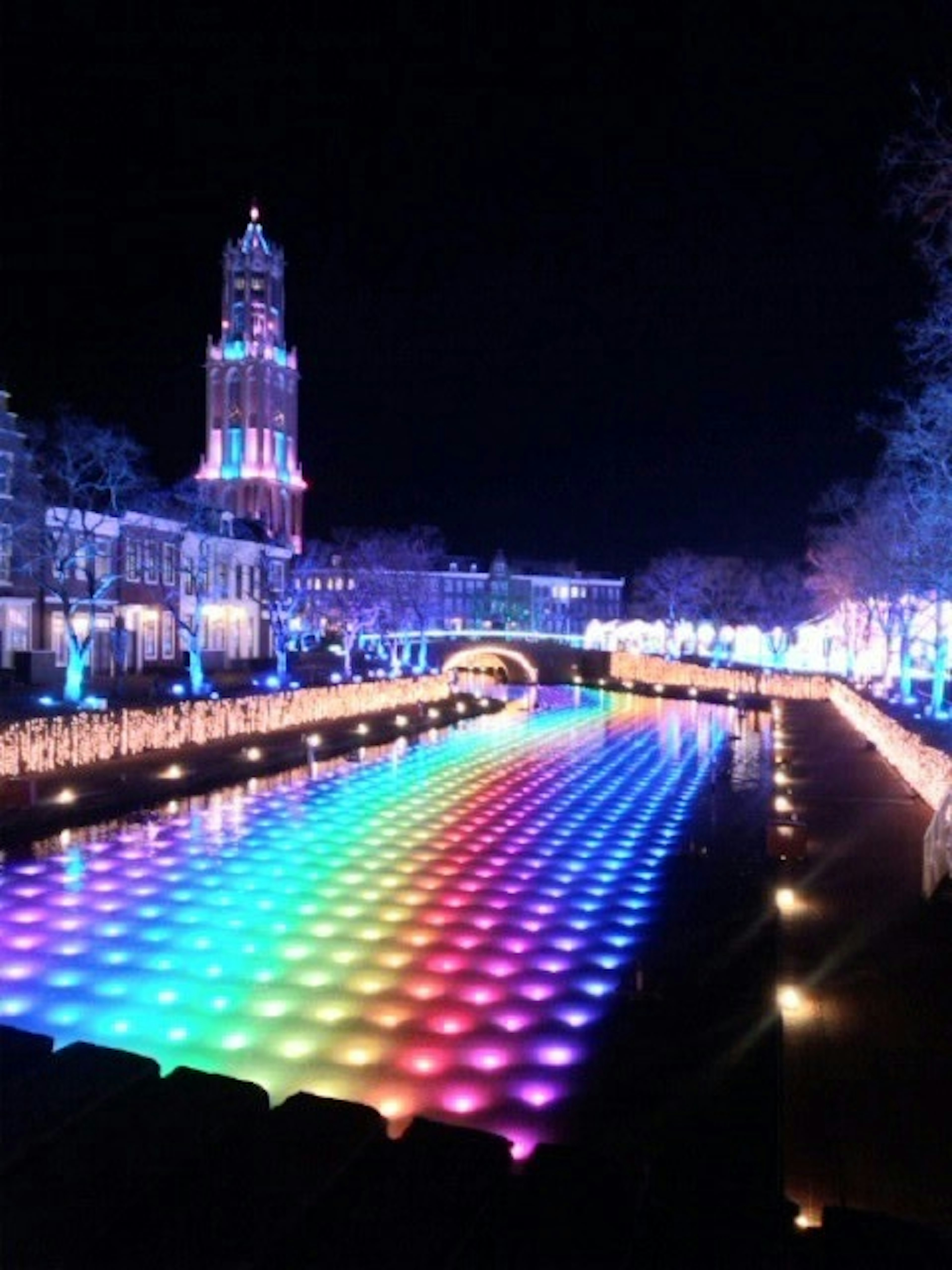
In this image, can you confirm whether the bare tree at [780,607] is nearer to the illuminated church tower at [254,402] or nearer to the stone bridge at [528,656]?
the stone bridge at [528,656]

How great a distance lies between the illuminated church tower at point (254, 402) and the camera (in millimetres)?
93688

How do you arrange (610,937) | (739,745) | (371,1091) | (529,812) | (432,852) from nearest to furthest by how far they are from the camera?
(371,1091), (610,937), (432,852), (529,812), (739,745)

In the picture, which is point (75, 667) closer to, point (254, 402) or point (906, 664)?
point (906, 664)

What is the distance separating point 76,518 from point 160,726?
67.0 feet

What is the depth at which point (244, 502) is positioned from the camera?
9362cm

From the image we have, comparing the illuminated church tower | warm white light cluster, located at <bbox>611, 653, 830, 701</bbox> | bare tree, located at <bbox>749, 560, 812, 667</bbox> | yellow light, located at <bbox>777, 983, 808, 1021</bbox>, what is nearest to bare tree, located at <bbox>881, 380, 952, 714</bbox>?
yellow light, located at <bbox>777, 983, 808, 1021</bbox>

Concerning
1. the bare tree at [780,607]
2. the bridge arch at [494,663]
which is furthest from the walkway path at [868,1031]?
the bare tree at [780,607]

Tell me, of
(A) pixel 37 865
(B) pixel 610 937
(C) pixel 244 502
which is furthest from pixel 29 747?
(C) pixel 244 502

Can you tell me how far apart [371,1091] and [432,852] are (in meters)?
9.73

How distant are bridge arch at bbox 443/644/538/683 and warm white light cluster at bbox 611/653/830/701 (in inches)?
263

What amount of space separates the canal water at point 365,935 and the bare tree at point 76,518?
12.5 metres

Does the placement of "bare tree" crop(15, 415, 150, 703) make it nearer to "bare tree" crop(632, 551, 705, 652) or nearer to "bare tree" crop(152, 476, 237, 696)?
"bare tree" crop(152, 476, 237, 696)

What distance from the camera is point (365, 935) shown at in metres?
13.9

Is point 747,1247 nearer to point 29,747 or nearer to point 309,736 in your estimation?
point 29,747
